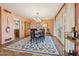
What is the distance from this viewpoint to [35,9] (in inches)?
85.8

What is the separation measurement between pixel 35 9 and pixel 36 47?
2.52ft

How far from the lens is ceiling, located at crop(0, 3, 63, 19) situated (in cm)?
206

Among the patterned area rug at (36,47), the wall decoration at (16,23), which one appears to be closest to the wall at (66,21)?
the patterned area rug at (36,47)

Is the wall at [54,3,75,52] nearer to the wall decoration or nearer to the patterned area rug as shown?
the patterned area rug

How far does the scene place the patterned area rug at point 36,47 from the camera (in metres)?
2.22

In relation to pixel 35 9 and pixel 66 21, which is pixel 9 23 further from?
pixel 66 21

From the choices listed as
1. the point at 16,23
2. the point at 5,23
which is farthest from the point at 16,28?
the point at 5,23

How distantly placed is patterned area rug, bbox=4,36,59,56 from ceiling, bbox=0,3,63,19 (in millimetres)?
487

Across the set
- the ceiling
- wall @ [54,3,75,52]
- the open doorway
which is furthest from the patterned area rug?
the ceiling

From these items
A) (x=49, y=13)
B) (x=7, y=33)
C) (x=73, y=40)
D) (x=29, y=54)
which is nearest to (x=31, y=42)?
(x=29, y=54)

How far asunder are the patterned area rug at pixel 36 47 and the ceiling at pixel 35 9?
19.2 inches

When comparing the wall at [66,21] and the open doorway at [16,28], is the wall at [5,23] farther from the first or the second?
the wall at [66,21]

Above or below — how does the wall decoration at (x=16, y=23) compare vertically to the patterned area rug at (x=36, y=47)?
above

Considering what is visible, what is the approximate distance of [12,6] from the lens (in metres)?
2.12
